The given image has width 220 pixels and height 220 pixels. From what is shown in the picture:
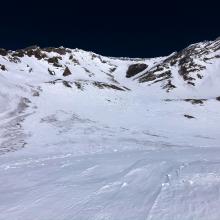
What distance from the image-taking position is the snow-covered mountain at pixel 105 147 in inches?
349

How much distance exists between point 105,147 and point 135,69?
7595cm

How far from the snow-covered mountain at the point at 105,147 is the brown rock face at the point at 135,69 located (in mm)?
18926

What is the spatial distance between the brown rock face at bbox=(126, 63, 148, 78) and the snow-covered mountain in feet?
62.1

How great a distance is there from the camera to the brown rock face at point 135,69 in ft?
307

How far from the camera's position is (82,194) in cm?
996

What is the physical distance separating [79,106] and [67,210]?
3521 cm

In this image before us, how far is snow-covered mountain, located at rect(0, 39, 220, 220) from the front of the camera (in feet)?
29.1

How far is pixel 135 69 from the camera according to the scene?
96125mm

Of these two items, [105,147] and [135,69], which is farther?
[135,69]

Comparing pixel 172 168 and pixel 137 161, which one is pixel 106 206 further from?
pixel 137 161

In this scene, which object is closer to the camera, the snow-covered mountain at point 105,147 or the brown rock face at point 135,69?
the snow-covered mountain at point 105,147

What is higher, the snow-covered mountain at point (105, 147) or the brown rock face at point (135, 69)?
the brown rock face at point (135, 69)

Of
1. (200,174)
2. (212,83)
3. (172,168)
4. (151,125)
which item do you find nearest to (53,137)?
(151,125)

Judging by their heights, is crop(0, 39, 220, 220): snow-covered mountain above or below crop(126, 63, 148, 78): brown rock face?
below
